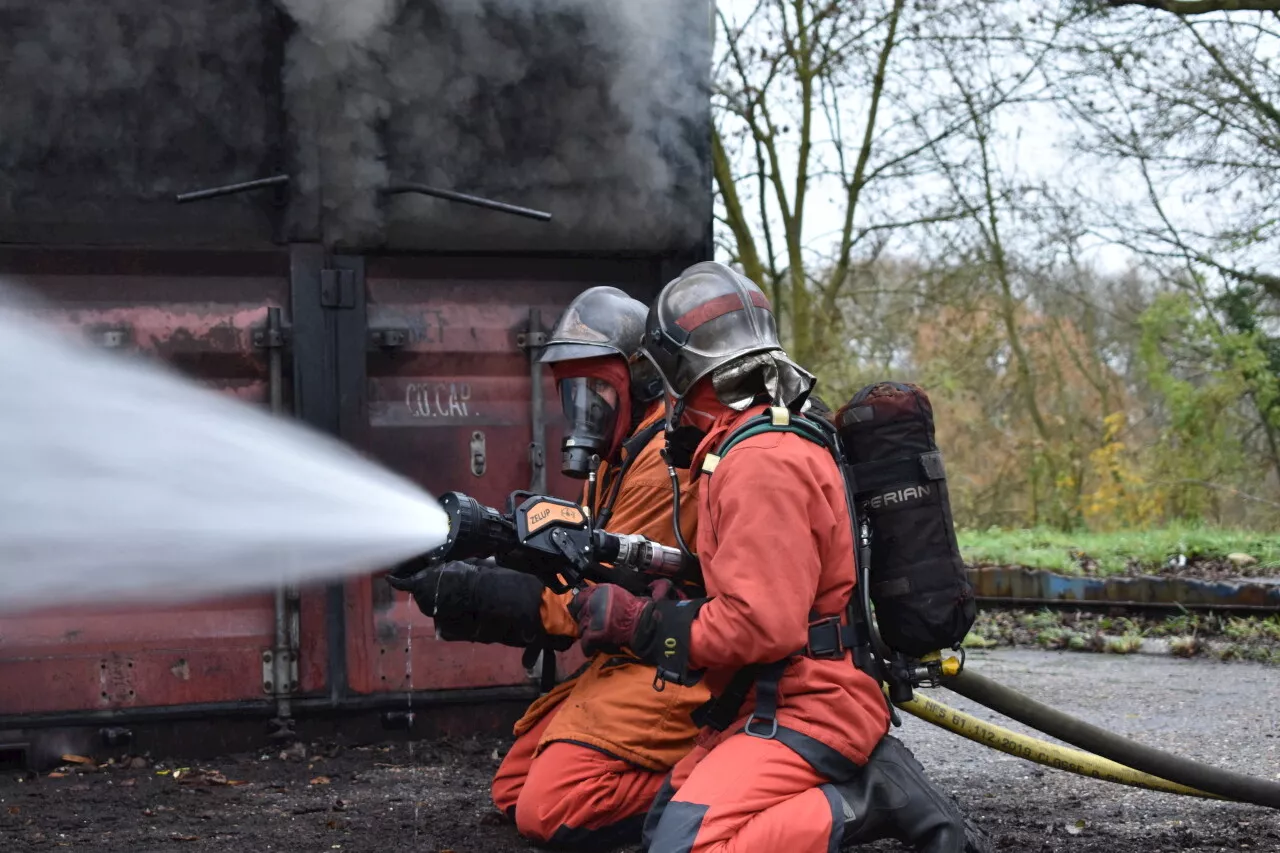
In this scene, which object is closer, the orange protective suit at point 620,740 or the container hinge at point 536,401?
the orange protective suit at point 620,740

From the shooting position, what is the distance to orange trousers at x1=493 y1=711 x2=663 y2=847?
3.82 meters

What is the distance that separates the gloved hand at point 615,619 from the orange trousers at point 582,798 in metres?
0.83

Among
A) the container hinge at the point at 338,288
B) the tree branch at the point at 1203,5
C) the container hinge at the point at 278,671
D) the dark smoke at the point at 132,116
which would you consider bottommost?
the container hinge at the point at 278,671

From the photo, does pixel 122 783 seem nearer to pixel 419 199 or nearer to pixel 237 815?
pixel 237 815

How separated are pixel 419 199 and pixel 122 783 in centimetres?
227

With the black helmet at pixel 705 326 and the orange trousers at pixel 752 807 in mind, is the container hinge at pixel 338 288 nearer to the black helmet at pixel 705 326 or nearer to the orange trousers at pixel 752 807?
the black helmet at pixel 705 326

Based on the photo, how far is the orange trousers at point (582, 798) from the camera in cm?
382

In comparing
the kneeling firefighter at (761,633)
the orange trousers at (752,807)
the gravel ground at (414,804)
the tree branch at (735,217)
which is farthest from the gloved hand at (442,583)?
the tree branch at (735,217)

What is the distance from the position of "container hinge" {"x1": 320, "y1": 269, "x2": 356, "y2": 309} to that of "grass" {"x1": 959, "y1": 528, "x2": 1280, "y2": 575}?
21.3ft

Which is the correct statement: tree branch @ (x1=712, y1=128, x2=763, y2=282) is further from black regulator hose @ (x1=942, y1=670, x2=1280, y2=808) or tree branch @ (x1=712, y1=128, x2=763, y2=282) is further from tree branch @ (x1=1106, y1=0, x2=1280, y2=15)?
black regulator hose @ (x1=942, y1=670, x2=1280, y2=808)

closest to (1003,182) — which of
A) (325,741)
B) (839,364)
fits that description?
(839,364)

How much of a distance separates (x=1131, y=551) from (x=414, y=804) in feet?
25.0

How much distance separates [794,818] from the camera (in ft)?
9.57

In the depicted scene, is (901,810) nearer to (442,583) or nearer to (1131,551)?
(442,583)
